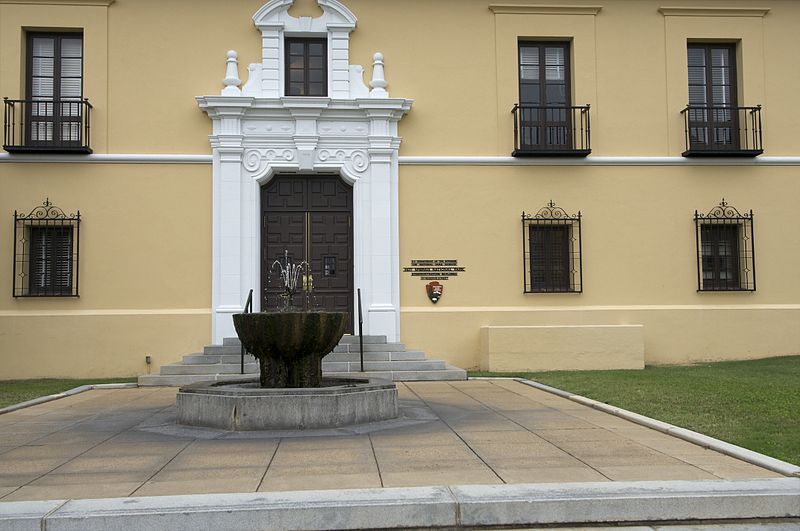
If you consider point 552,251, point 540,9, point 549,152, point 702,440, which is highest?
point 540,9

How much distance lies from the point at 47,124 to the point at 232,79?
11.5 ft

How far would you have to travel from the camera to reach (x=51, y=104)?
14.0 m

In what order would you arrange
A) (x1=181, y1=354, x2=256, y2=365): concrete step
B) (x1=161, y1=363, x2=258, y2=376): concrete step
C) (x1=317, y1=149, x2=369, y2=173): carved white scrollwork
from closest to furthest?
→ (x1=161, y1=363, x2=258, y2=376): concrete step, (x1=181, y1=354, x2=256, y2=365): concrete step, (x1=317, y1=149, x2=369, y2=173): carved white scrollwork

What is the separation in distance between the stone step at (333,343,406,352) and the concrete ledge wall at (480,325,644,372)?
5.53ft

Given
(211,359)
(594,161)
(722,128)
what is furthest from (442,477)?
(722,128)

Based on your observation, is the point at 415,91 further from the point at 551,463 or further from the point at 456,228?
the point at 551,463

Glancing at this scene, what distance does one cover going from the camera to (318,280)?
559 inches

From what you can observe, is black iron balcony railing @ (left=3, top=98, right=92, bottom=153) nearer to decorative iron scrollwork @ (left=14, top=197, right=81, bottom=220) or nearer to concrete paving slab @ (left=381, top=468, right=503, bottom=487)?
decorative iron scrollwork @ (left=14, top=197, right=81, bottom=220)

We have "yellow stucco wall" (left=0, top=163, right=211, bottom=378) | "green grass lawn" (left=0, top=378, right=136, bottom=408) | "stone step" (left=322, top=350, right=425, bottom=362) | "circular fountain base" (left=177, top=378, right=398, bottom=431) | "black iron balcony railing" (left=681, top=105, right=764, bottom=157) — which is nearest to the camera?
"circular fountain base" (left=177, top=378, right=398, bottom=431)

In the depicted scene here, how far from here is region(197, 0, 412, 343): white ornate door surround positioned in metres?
13.8

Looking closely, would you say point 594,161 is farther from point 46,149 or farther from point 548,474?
point 548,474

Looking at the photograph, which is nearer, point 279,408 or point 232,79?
point 279,408

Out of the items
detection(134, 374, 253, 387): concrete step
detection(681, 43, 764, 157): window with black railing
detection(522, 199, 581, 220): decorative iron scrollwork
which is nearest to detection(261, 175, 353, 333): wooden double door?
detection(134, 374, 253, 387): concrete step

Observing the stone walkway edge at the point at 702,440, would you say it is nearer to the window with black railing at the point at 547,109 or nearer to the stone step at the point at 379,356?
the stone step at the point at 379,356
